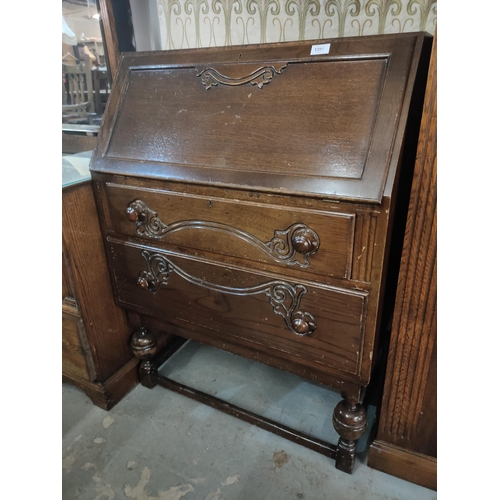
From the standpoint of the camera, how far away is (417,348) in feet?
3.28

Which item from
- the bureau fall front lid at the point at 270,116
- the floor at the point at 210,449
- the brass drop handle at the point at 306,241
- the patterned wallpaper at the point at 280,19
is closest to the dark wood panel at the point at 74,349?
the floor at the point at 210,449

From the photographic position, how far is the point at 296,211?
882 mm

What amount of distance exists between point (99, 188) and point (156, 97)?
325 millimetres

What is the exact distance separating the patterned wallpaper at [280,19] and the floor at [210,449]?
1.32 meters

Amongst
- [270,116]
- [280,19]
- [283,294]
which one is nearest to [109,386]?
[283,294]

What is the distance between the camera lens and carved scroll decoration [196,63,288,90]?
97 cm

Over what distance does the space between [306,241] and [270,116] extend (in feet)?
1.09

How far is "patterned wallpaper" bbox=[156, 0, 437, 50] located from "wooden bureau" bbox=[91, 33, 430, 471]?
0.45 metres

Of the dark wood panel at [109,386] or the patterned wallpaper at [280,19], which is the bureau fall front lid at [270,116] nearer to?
the patterned wallpaper at [280,19]

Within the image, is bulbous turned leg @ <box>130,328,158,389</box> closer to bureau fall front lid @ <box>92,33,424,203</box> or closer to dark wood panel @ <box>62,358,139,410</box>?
dark wood panel @ <box>62,358,139,410</box>

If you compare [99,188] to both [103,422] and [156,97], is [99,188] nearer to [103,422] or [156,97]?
[156,97]

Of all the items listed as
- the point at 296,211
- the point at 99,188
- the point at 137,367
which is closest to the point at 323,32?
the point at 296,211

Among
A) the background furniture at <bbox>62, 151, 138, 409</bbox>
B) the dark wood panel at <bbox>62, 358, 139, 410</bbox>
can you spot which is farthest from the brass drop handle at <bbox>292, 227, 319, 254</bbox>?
the dark wood panel at <bbox>62, 358, 139, 410</bbox>

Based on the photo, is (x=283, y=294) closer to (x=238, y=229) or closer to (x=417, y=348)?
(x=238, y=229)
